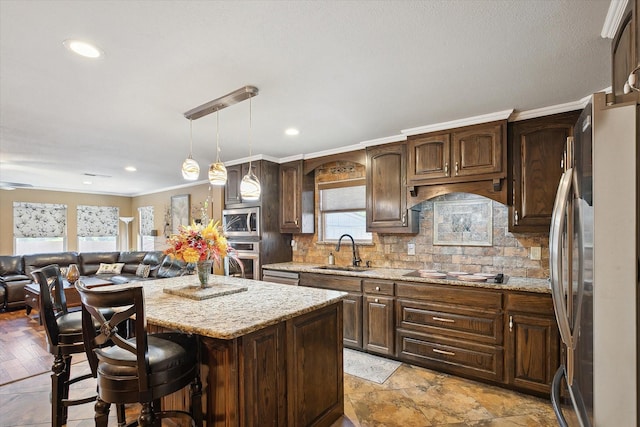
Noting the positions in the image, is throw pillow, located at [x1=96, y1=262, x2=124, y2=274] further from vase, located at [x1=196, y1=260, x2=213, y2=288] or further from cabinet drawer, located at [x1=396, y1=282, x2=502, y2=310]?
cabinet drawer, located at [x1=396, y1=282, x2=502, y2=310]

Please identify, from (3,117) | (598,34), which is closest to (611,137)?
(598,34)

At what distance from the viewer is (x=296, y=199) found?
14.6 feet

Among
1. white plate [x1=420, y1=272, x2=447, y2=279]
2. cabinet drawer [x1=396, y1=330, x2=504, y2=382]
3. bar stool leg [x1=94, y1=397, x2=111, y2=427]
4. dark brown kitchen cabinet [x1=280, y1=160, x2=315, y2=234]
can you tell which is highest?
dark brown kitchen cabinet [x1=280, y1=160, x2=315, y2=234]

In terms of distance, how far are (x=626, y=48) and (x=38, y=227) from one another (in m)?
10.1

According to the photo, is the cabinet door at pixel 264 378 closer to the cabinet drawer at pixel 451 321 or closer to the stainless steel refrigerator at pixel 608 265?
the stainless steel refrigerator at pixel 608 265

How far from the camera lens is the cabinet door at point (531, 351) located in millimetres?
2467

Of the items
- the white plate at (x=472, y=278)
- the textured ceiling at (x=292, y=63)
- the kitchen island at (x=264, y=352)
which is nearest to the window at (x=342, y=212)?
the textured ceiling at (x=292, y=63)

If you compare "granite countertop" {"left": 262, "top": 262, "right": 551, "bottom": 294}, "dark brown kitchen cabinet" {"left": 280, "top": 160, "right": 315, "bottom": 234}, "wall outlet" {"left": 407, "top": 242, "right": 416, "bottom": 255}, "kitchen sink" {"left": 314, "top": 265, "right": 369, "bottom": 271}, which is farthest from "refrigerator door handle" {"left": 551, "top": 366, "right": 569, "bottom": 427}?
"dark brown kitchen cabinet" {"left": 280, "top": 160, "right": 315, "bottom": 234}

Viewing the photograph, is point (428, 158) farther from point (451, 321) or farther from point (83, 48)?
point (83, 48)

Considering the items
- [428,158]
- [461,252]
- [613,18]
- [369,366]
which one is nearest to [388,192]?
[428,158]

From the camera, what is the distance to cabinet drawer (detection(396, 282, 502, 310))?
2.70 m

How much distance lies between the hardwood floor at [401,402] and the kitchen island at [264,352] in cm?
37

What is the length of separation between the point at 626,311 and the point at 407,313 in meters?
2.43

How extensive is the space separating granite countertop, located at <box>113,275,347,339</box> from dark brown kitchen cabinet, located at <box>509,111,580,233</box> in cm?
186
